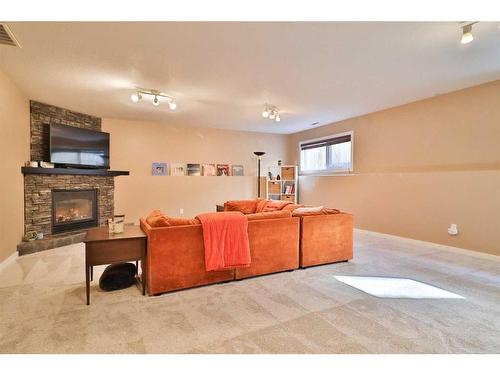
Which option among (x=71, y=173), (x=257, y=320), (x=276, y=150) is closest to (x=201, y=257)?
(x=257, y=320)

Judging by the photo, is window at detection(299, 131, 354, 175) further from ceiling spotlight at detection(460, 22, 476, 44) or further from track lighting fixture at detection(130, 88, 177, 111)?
track lighting fixture at detection(130, 88, 177, 111)

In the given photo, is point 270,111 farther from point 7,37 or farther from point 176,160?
point 7,37

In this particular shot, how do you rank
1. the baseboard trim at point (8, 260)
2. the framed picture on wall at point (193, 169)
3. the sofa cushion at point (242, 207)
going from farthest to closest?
the framed picture on wall at point (193, 169), the sofa cushion at point (242, 207), the baseboard trim at point (8, 260)

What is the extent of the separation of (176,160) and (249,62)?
395 cm

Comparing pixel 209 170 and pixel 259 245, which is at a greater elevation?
pixel 209 170

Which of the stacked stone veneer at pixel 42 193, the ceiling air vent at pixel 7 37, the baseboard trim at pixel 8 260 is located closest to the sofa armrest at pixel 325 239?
the ceiling air vent at pixel 7 37

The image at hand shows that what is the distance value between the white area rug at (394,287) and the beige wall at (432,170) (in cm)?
185

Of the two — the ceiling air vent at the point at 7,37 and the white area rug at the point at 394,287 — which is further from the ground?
the ceiling air vent at the point at 7,37

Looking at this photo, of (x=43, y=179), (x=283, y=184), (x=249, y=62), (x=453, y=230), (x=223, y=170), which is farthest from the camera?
(x=283, y=184)

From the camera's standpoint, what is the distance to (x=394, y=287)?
2.76 meters

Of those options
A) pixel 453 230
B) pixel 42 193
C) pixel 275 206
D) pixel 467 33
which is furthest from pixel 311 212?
pixel 42 193

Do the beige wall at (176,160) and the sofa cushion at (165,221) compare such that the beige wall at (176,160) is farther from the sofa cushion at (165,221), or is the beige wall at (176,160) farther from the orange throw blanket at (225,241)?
the orange throw blanket at (225,241)

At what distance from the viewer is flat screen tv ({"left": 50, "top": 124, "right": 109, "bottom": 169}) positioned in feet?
15.0

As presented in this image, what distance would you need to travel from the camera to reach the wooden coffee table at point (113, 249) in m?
2.41
